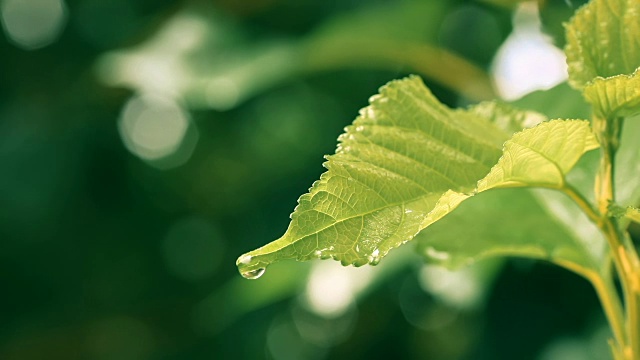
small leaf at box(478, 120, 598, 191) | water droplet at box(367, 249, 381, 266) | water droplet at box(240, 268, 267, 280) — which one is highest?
water droplet at box(240, 268, 267, 280)

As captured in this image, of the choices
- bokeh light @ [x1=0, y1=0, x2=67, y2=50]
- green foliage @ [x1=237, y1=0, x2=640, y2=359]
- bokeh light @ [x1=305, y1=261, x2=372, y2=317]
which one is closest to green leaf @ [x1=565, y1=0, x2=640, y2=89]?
green foliage @ [x1=237, y1=0, x2=640, y2=359]

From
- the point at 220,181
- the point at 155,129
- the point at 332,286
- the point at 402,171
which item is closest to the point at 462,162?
the point at 402,171

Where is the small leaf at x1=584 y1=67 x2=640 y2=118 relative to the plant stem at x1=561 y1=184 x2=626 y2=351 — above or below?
above

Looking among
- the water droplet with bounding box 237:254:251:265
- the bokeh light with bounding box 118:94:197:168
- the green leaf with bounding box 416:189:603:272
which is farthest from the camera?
the bokeh light with bounding box 118:94:197:168

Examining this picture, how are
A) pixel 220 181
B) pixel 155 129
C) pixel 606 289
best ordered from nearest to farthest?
pixel 606 289 → pixel 220 181 → pixel 155 129

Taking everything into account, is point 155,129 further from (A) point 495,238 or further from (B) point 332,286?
(A) point 495,238

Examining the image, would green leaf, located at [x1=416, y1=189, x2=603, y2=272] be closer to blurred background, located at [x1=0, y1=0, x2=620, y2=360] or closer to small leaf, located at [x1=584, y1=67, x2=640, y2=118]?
small leaf, located at [x1=584, y1=67, x2=640, y2=118]

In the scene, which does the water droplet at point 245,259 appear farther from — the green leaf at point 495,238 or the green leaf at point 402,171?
the green leaf at point 495,238
